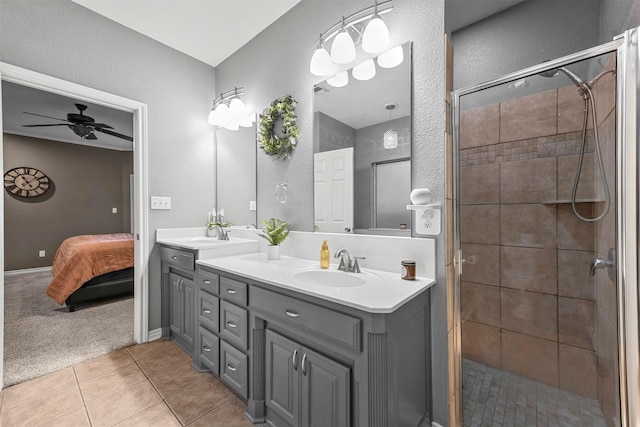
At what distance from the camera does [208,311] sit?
1768 mm

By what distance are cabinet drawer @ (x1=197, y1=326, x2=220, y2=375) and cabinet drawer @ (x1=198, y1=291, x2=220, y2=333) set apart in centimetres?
6

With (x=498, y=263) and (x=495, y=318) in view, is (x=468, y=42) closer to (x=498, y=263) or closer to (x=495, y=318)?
(x=498, y=263)

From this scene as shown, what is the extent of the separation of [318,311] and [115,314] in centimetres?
298

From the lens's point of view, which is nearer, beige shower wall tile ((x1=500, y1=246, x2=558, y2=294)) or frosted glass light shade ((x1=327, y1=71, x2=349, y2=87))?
beige shower wall tile ((x1=500, y1=246, x2=558, y2=294))

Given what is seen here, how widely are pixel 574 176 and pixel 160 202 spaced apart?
3.00 metres

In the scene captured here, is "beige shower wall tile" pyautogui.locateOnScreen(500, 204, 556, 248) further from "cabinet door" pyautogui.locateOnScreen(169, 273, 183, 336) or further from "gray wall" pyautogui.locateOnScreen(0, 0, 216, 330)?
"gray wall" pyautogui.locateOnScreen(0, 0, 216, 330)

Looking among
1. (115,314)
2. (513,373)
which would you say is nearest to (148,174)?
(115,314)

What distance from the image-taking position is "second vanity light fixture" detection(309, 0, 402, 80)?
151 cm

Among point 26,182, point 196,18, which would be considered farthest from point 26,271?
point 196,18

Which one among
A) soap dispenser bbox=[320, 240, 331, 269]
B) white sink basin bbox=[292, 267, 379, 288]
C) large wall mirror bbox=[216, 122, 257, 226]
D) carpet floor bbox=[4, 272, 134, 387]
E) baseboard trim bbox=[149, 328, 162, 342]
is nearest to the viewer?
white sink basin bbox=[292, 267, 379, 288]

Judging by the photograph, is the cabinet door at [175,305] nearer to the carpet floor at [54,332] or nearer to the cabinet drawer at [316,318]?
the carpet floor at [54,332]

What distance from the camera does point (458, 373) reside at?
4.62 feet

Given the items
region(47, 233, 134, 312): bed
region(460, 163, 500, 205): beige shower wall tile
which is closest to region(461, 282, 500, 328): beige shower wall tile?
region(460, 163, 500, 205): beige shower wall tile

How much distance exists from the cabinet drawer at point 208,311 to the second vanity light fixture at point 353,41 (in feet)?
5.45
